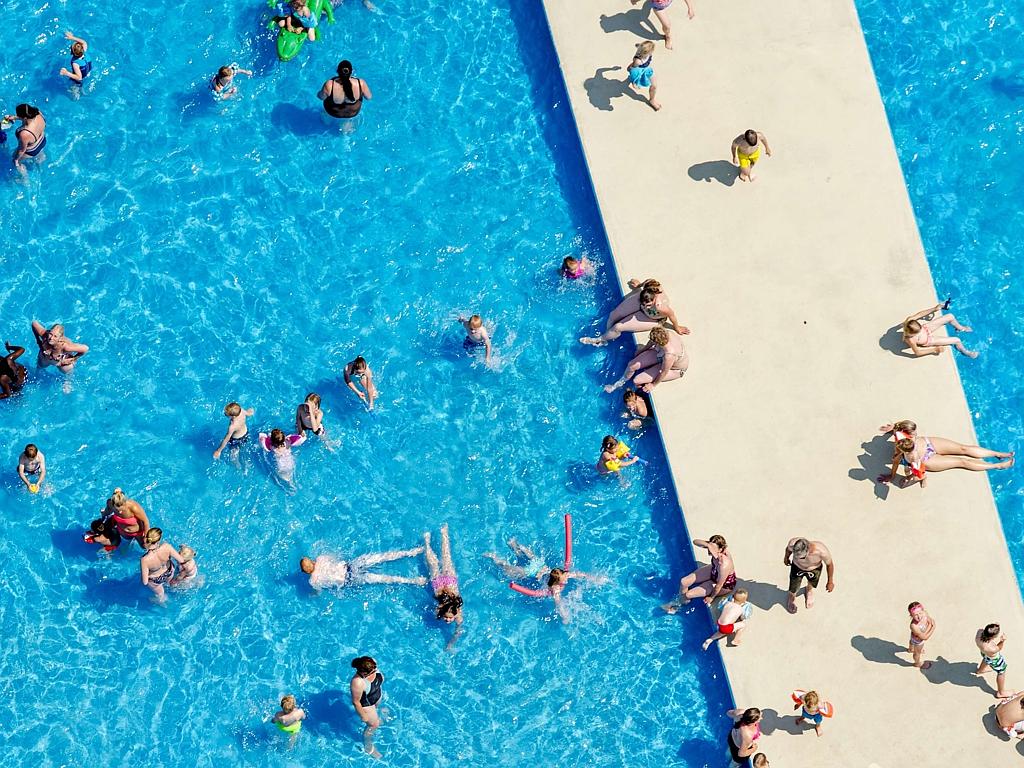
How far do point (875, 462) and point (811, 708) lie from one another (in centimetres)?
360

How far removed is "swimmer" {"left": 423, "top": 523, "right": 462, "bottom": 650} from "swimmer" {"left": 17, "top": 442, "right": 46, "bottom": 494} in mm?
5242

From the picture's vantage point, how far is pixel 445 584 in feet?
67.5

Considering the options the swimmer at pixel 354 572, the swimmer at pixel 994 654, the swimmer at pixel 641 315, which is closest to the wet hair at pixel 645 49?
the swimmer at pixel 641 315

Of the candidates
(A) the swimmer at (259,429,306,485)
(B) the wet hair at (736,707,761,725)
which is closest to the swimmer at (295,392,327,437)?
(A) the swimmer at (259,429,306,485)

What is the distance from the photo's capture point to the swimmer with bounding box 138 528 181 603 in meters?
20.0

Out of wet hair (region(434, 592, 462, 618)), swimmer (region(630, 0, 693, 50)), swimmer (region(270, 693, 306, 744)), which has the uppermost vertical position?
swimmer (region(630, 0, 693, 50))

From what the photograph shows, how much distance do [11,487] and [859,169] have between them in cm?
1261

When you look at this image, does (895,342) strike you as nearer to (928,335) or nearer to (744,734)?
(928,335)

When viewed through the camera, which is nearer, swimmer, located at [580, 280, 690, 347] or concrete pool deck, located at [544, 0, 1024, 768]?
concrete pool deck, located at [544, 0, 1024, 768]

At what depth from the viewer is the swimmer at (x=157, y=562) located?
65.5 feet

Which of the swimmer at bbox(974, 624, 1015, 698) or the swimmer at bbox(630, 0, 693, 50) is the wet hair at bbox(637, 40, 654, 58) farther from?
the swimmer at bbox(974, 624, 1015, 698)

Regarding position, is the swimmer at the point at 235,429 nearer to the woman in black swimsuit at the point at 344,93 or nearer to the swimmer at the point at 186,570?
the swimmer at the point at 186,570

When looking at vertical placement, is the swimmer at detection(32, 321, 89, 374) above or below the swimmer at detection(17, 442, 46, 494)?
above

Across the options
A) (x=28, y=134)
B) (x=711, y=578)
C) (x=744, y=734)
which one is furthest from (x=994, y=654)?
(x=28, y=134)
